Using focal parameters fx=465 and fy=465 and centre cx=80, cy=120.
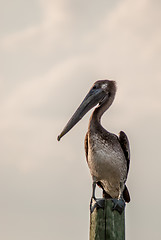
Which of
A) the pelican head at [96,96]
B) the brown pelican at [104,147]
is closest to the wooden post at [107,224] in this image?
the brown pelican at [104,147]

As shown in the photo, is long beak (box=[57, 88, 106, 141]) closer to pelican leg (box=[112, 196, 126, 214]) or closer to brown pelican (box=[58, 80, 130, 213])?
brown pelican (box=[58, 80, 130, 213])

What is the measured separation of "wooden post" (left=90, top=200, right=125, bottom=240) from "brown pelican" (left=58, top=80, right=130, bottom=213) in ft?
4.48

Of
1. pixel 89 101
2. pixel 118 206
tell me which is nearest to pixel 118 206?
pixel 118 206

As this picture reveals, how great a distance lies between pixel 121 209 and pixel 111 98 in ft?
10.2

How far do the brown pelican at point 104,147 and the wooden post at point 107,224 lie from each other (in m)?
1.37

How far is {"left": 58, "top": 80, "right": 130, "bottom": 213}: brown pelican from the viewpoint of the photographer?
7.48 meters

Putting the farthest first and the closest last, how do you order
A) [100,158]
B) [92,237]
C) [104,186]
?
[104,186], [100,158], [92,237]

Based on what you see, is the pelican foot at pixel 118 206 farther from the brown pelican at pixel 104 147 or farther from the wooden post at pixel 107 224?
the brown pelican at pixel 104 147

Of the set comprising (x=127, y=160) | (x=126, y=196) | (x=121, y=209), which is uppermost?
(x=127, y=160)

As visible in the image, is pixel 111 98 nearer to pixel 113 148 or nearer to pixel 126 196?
pixel 113 148

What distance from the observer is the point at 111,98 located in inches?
332

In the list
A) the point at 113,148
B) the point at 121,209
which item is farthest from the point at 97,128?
the point at 121,209

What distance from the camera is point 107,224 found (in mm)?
5383

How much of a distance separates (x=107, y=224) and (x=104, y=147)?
2.25 meters
